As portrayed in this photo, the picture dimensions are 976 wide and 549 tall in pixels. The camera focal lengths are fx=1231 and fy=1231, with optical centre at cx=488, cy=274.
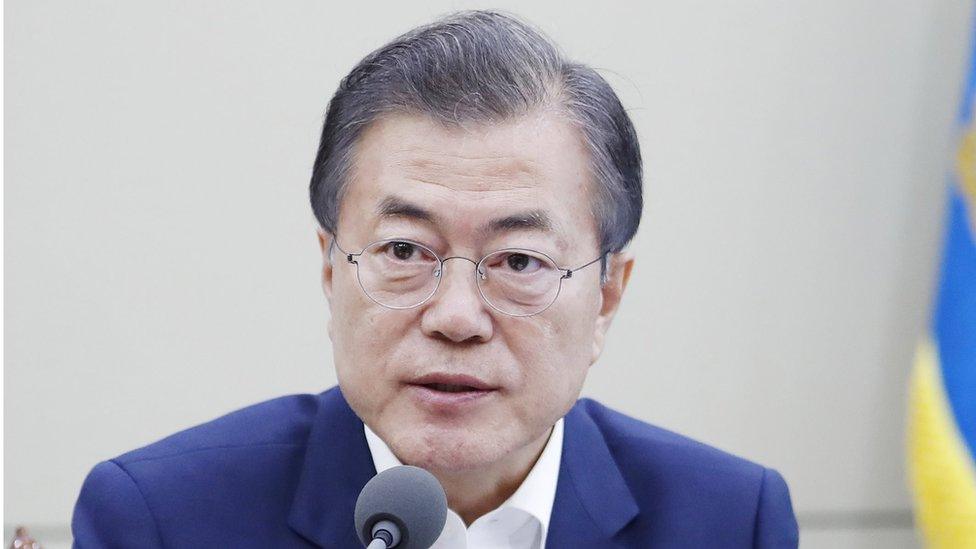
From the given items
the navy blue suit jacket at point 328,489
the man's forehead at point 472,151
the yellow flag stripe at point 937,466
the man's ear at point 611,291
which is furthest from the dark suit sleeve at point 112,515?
the yellow flag stripe at point 937,466

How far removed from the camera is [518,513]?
1794 mm

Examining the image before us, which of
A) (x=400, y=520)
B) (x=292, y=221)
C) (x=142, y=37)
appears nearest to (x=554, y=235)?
(x=400, y=520)

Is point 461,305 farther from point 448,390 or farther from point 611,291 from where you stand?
point 611,291

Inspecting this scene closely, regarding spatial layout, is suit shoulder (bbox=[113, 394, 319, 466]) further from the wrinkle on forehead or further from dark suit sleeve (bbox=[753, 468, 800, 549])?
dark suit sleeve (bbox=[753, 468, 800, 549])

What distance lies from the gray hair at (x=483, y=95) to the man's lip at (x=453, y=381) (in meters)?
0.28

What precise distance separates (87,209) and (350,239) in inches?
59.4

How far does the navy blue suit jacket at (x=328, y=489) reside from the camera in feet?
5.60

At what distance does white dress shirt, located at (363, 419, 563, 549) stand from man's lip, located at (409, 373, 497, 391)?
0.85 feet

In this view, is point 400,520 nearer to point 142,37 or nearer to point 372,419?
point 372,419

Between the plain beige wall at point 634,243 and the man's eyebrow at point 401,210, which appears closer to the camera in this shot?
the man's eyebrow at point 401,210

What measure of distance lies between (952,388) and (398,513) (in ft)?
6.13

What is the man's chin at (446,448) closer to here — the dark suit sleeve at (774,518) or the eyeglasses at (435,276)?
the eyeglasses at (435,276)

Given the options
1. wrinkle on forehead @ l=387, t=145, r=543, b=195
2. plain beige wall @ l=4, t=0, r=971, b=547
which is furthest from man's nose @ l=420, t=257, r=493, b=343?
plain beige wall @ l=4, t=0, r=971, b=547

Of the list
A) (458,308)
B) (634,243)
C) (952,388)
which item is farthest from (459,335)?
(634,243)
